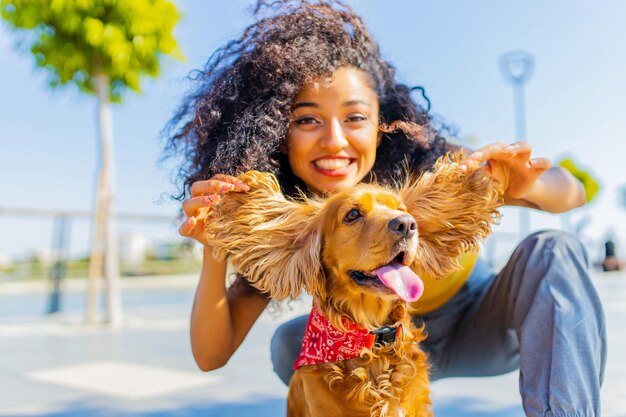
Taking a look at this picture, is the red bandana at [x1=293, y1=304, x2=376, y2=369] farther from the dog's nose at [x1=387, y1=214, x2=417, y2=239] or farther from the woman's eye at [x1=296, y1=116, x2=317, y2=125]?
the woman's eye at [x1=296, y1=116, x2=317, y2=125]

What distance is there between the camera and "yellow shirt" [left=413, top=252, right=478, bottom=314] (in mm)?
2225

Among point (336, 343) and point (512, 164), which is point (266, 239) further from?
point (512, 164)

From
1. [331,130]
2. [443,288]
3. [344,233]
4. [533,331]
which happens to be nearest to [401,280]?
[344,233]

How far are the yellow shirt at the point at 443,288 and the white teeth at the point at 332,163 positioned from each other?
22.4 inches

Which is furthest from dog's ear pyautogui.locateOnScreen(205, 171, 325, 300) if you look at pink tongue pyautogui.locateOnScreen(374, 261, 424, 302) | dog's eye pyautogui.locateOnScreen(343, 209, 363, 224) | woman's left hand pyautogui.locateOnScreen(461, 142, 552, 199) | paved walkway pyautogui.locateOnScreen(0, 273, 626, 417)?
paved walkway pyautogui.locateOnScreen(0, 273, 626, 417)

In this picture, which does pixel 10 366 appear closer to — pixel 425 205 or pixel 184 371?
pixel 184 371

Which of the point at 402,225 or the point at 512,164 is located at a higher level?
the point at 512,164

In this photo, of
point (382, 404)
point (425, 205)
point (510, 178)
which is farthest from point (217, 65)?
point (382, 404)

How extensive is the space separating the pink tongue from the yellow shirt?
664mm

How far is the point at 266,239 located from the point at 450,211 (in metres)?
0.56

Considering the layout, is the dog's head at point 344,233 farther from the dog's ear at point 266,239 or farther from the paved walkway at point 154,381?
the paved walkway at point 154,381

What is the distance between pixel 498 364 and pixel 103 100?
245 inches

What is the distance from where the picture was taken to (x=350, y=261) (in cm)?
164

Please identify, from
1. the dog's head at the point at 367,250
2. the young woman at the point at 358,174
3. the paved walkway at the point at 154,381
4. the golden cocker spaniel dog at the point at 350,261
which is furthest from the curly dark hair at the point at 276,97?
the paved walkway at the point at 154,381
